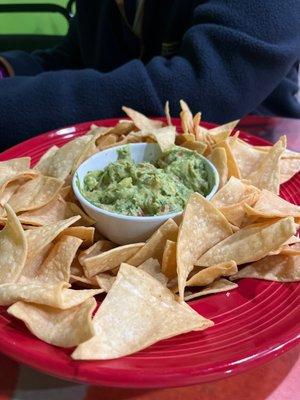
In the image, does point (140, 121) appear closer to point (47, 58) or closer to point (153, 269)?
point (153, 269)

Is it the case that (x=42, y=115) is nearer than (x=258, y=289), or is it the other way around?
(x=258, y=289)

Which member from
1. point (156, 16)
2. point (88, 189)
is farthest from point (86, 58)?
point (88, 189)

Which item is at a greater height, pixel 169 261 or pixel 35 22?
pixel 169 261

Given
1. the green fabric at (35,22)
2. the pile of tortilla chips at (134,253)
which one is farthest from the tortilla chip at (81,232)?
the green fabric at (35,22)

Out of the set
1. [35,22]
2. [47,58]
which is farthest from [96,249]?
[35,22]

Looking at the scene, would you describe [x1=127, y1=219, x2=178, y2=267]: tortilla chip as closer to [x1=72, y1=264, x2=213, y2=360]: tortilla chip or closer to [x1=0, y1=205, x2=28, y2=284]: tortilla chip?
[x1=72, y1=264, x2=213, y2=360]: tortilla chip

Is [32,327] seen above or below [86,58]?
above

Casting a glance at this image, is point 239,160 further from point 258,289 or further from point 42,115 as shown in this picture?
point 42,115
